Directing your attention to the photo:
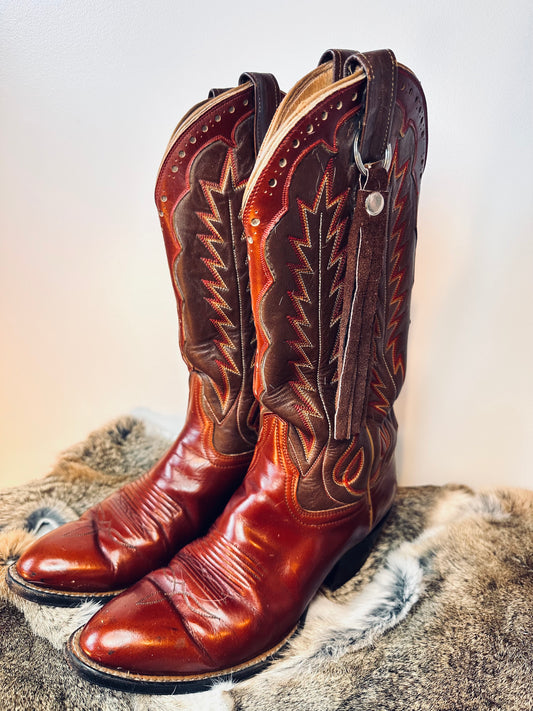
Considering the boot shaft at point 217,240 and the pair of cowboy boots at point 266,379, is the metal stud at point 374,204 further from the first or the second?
the boot shaft at point 217,240

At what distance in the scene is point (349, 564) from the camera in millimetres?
963

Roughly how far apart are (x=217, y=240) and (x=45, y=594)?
26.1 inches

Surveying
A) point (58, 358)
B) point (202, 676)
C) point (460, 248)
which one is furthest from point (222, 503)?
point (58, 358)

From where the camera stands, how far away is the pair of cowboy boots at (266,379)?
70cm

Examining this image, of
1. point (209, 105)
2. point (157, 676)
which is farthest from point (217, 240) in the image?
point (157, 676)

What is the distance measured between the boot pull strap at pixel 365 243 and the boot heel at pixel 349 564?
26 centimetres

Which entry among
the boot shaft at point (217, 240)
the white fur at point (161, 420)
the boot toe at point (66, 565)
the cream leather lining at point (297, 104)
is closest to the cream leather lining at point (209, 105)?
the boot shaft at point (217, 240)

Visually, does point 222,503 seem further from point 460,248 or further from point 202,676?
point 460,248

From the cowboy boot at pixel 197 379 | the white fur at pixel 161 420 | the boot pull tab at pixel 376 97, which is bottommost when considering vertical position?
the white fur at pixel 161 420

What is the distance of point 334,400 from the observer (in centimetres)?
84

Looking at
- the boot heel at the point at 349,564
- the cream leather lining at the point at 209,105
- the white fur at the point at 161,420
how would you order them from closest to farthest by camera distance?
the cream leather lining at the point at 209,105
the boot heel at the point at 349,564
the white fur at the point at 161,420

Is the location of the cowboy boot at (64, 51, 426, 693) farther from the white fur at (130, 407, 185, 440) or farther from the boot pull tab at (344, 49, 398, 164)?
the white fur at (130, 407, 185, 440)

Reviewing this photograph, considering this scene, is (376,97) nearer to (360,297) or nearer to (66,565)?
(360,297)

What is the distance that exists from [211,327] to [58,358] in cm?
88
